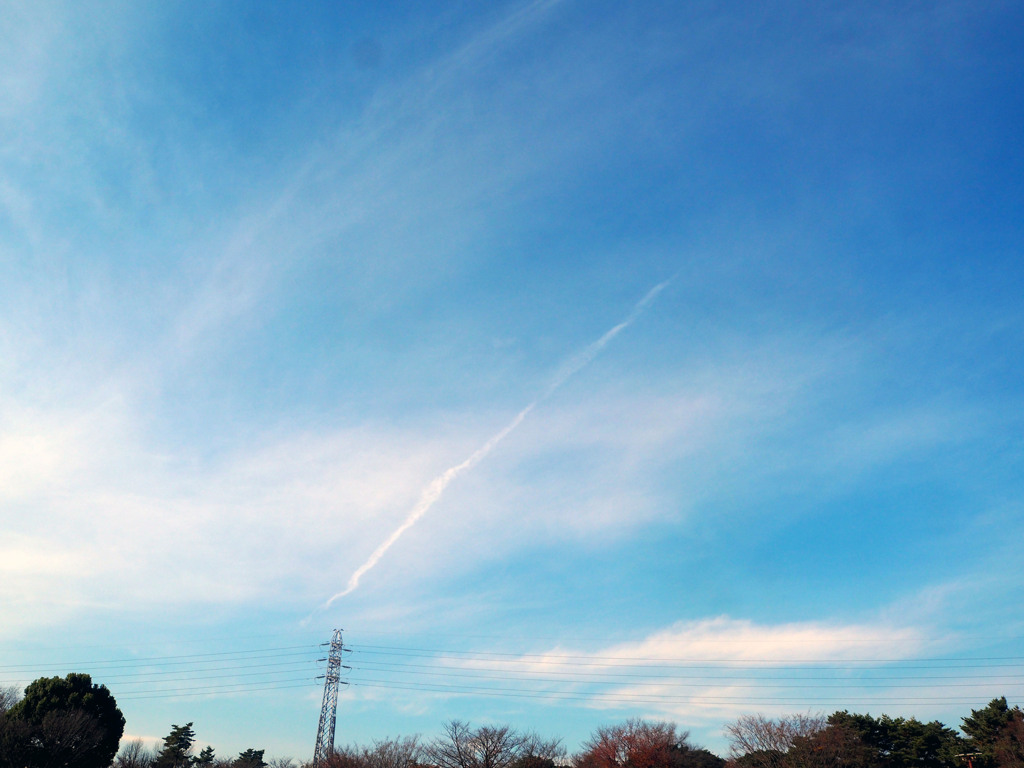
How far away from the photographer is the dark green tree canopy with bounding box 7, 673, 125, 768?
6488 cm

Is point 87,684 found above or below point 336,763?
above

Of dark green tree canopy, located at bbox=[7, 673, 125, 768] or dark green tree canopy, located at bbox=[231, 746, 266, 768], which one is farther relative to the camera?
dark green tree canopy, located at bbox=[231, 746, 266, 768]

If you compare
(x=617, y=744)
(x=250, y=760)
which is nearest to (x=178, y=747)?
(x=250, y=760)

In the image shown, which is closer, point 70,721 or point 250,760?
point 70,721

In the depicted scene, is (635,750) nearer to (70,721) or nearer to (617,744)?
(617,744)

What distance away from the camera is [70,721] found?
221 feet

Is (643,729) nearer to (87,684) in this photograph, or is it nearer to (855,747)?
(855,747)

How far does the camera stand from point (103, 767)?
71.2 m

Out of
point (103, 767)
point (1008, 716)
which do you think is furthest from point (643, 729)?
point (103, 767)

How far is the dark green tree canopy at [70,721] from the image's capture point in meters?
64.9

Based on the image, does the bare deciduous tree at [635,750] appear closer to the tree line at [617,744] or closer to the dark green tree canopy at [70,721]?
the tree line at [617,744]

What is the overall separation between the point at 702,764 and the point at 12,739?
80.7 meters

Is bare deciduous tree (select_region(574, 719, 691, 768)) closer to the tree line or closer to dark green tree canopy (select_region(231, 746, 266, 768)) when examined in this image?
the tree line

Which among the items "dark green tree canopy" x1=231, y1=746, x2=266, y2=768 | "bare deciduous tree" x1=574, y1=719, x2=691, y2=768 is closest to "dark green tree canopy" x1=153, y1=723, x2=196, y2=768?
"dark green tree canopy" x1=231, y1=746, x2=266, y2=768
